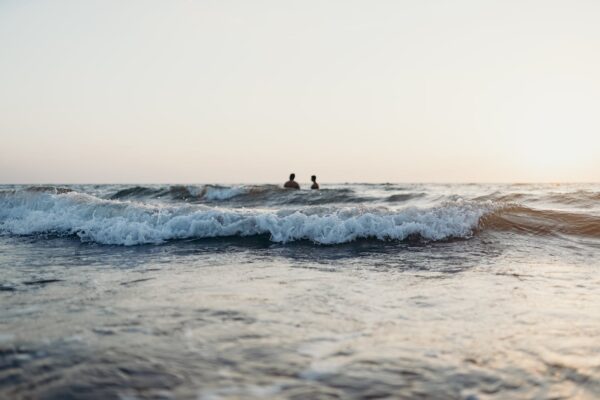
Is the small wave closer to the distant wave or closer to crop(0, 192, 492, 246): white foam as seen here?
crop(0, 192, 492, 246): white foam

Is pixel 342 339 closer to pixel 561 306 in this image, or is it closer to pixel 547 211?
pixel 561 306

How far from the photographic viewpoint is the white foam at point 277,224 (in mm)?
7945

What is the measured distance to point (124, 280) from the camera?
4711mm

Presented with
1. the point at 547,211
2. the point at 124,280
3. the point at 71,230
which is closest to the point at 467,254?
the point at 547,211

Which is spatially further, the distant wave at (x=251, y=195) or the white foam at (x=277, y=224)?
the distant wave at (x=251, y=195)

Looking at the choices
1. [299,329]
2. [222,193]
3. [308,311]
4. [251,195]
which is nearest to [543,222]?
[308,311]

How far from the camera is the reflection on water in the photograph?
2244 millimetres

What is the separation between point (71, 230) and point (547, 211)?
9.35 m

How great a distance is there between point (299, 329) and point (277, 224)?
521cm

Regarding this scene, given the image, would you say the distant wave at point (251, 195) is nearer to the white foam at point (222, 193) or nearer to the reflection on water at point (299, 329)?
the white foam at point (222, 193)

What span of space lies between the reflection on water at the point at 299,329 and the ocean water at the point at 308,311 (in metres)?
0.01

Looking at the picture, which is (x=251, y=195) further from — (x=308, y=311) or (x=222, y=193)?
(x=308, y=311)

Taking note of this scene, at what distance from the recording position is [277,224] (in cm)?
824

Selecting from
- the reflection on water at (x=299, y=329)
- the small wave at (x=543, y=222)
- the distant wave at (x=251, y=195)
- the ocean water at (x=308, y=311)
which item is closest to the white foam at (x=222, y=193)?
the distant wave at (x=251, y=195)
